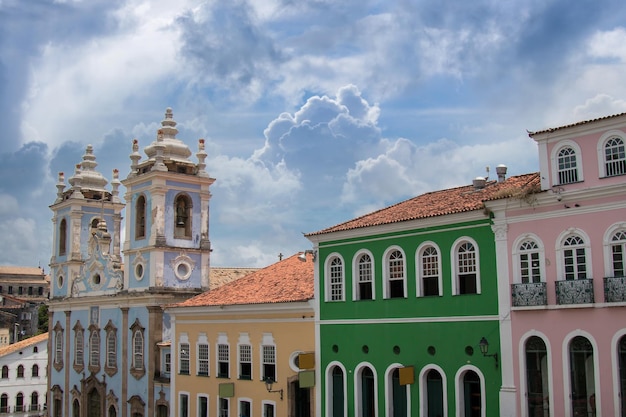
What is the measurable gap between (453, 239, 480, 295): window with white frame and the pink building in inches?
37.9

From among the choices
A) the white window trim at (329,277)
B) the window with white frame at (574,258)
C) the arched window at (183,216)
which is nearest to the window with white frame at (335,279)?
the white window trim at (329,277)

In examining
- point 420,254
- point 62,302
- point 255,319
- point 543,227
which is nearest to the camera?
point 543,227

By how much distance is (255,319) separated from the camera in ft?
98.9

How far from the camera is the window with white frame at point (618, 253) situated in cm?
2000

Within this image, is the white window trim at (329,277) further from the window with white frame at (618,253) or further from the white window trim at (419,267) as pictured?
the window with white frame at (618,253)

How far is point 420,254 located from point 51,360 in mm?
31039

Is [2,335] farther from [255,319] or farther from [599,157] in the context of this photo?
[599,157]

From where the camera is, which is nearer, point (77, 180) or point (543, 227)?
point (543, 227)

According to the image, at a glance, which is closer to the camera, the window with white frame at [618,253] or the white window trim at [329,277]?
the window with white frame at [618,253]

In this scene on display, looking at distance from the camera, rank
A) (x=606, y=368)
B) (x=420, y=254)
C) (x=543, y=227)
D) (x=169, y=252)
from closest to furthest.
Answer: (x=606, y=368), (x=543, y=227), (x=420, y=254), (x=169, y=252)

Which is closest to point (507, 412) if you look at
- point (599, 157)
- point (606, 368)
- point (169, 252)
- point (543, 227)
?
point (606, 368)

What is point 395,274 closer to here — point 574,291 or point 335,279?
point 335,279

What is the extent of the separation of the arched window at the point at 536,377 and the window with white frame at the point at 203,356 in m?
15.0

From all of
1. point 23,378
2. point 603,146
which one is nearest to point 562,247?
point 603,146
